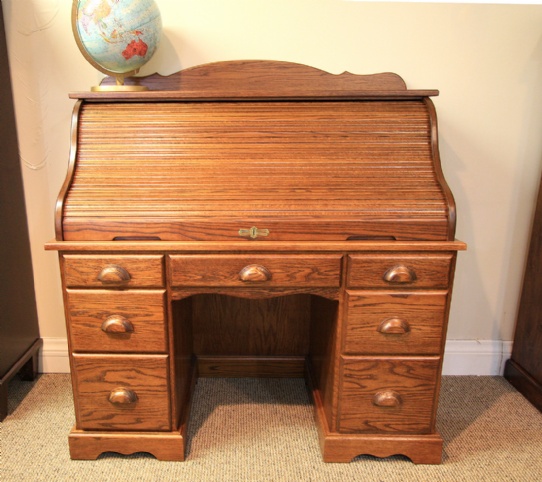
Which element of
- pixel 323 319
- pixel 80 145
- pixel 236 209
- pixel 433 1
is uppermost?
pixel 433 1

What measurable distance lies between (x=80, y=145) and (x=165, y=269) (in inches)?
22.0

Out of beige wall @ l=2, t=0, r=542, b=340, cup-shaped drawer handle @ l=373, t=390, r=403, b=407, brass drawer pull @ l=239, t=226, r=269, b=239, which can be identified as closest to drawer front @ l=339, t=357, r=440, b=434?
cup-shaped drawer handle @ l=373, t=390, r=403, b=407

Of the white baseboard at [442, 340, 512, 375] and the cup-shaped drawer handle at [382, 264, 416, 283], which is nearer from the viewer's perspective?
the cup-shaped drawer handle at [382, 264, 416, 283]

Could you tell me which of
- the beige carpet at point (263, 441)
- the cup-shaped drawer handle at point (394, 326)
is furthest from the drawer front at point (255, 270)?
the beige carpet at point (263, 441)

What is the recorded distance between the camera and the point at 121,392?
1.52m

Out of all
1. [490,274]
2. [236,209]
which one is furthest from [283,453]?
[490,274]

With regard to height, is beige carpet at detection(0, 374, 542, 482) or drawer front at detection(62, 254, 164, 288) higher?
drawer front at detection(62, 254, 164, 288)

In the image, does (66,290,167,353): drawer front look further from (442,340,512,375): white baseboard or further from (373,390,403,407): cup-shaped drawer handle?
(442,340,512,375): white baseboard

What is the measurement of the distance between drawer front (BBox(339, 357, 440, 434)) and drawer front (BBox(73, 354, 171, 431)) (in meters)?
0.68

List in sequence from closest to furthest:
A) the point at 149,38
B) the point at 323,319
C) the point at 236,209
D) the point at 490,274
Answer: the point at 236,209, the point at 149,38, the point at 323,319, the point at 490,274

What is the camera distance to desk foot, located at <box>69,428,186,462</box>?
1576mm

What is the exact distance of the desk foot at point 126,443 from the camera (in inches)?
62.1

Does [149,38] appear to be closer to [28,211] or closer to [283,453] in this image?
[28,211]

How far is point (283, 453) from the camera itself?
1.65 metres
